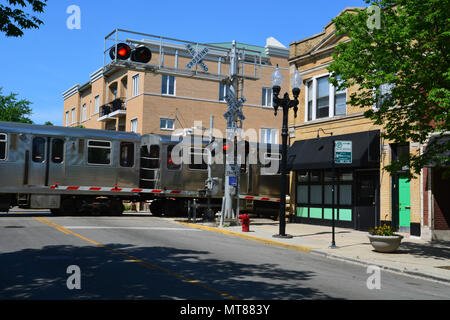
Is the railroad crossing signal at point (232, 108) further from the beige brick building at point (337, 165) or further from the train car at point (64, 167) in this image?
the train car at point (64, 167)

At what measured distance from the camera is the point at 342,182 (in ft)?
72.1

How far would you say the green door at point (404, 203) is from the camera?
1872 cm

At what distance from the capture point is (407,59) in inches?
516

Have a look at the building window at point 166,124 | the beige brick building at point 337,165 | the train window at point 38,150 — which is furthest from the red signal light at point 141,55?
the building window at point 166,124

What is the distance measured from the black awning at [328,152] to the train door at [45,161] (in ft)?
36.3

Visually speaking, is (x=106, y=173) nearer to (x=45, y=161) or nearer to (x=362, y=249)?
(x=45, y=161)

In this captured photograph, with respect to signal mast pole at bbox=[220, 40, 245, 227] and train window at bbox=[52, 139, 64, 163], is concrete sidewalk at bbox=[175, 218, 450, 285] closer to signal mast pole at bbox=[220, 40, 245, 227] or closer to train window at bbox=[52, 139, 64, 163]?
signal mast pole at bbox=[220, 40, 245, 227]

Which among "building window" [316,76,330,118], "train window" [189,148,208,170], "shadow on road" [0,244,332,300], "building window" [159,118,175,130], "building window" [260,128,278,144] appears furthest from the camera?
"building window" [260,128,278,144]

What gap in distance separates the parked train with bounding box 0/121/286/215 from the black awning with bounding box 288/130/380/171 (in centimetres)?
263

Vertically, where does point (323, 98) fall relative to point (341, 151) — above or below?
above

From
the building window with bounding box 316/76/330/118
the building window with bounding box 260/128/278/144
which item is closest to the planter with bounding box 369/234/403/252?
the building window with bounding box 316/76/330/118

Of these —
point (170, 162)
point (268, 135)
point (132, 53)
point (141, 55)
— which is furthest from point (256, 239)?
point (268, 135)

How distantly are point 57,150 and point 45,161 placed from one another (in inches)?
29.3

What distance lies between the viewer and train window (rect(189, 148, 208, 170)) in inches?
1000
